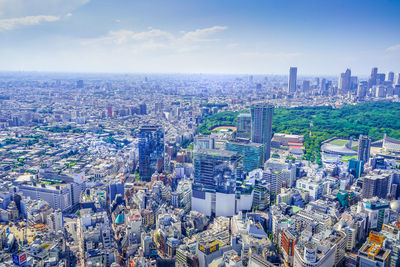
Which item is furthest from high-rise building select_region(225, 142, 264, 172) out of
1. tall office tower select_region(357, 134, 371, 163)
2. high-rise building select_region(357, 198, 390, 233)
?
high-rise building select_region(357, 198, 390, 233)

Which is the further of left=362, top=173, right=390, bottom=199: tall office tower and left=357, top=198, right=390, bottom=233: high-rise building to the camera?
left=362, top=173, right=390, bottom=199: tall office tower

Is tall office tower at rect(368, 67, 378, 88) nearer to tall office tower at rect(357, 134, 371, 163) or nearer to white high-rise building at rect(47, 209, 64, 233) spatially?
tall office tower at rect(357, 134, 371, 163)

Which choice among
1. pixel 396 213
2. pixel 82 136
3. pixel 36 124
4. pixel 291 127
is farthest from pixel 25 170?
pixel 291 127

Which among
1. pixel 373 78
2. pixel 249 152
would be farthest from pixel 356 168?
pixel 373 78

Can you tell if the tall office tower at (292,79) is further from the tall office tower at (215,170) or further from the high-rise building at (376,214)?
the high-rise building at (376,214)

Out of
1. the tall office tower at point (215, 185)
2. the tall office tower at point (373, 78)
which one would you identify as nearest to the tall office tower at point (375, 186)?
the tall office tower at point (215, 185)

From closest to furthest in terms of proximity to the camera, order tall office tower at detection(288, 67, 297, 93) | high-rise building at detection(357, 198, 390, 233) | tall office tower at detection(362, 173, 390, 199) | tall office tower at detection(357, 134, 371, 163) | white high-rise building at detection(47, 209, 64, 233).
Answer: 1. white high-rise building at detection(47, 209, 64, 233)
2. high-rise building at detection(357, 198, 390, 233)
3. tall office tower at detection(362, 173, 390, 199)
4. tall office tower at detection(357, 134, 371, 163)
5. tall office tower at detection(288, 67, 297, 93)
